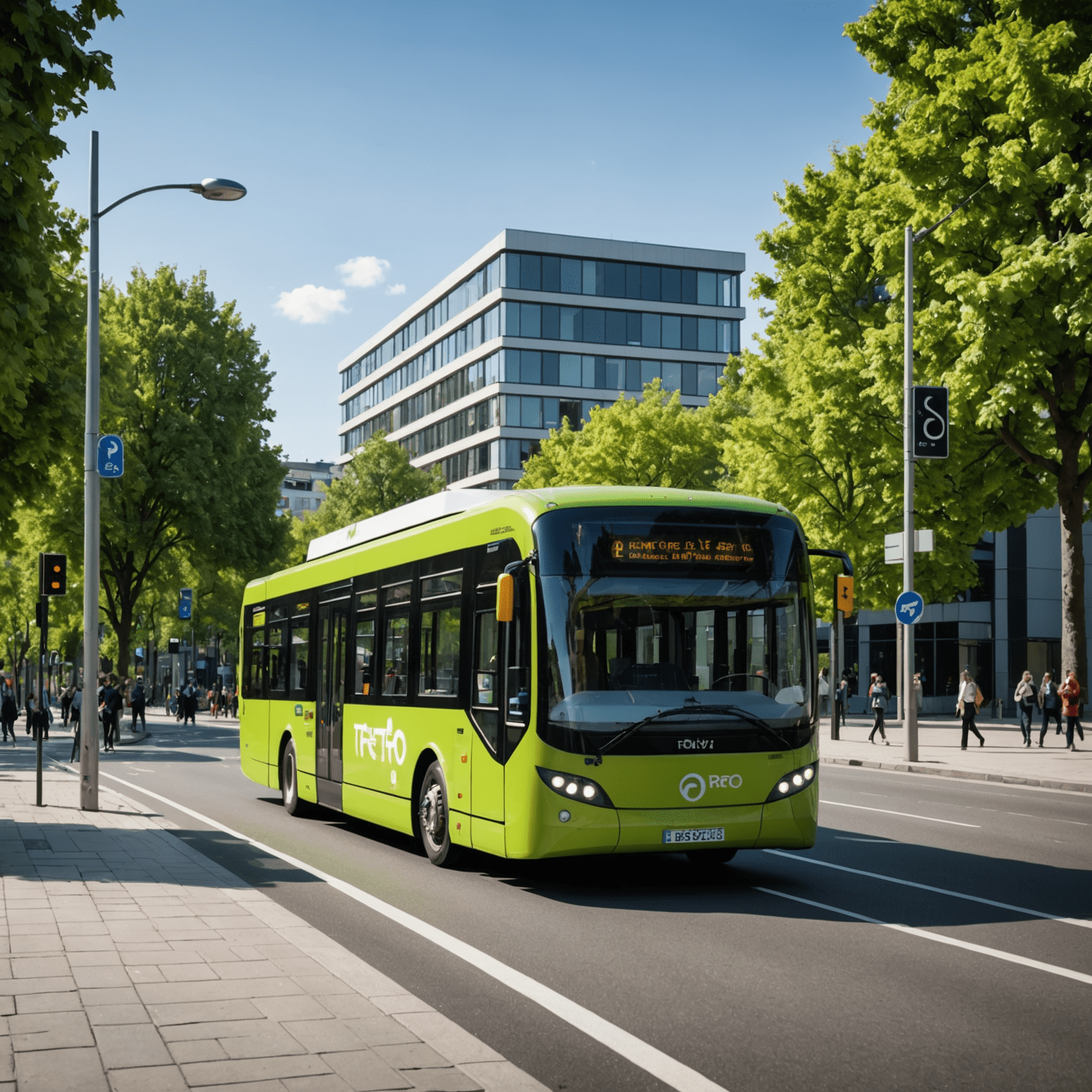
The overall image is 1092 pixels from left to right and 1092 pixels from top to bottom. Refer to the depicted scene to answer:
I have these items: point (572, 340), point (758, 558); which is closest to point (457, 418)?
point (572, 340)

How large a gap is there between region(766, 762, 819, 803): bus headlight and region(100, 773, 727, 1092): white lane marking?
2.79 metres

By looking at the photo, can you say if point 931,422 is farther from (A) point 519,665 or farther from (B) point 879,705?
(A) point 519,665

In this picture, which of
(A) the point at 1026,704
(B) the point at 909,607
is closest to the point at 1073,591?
(B) the point at 909,607

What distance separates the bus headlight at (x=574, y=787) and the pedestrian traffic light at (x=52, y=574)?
368 inches

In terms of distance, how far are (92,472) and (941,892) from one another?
10157mm

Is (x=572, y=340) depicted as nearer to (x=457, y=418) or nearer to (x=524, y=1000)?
(x=457, y=418)

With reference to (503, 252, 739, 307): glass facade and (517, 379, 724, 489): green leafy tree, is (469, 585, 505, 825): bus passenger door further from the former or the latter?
(503, 252, 739, 307): glass facade

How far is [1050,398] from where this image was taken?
2672 cm

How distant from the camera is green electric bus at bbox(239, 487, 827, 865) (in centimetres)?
955

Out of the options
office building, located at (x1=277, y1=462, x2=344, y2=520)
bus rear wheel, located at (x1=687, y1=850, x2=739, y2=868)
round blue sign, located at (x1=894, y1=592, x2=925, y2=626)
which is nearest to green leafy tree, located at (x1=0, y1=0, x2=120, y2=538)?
bus rear wheel, located at (x1=687, y1=850, x2=739, y2=868)

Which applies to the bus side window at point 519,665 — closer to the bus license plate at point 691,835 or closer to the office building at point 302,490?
the bus license plate at point 691,835

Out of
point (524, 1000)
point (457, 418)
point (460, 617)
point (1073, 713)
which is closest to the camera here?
point (524, 1000)

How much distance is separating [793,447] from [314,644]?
2095cm

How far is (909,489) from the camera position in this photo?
2556 centimetres
